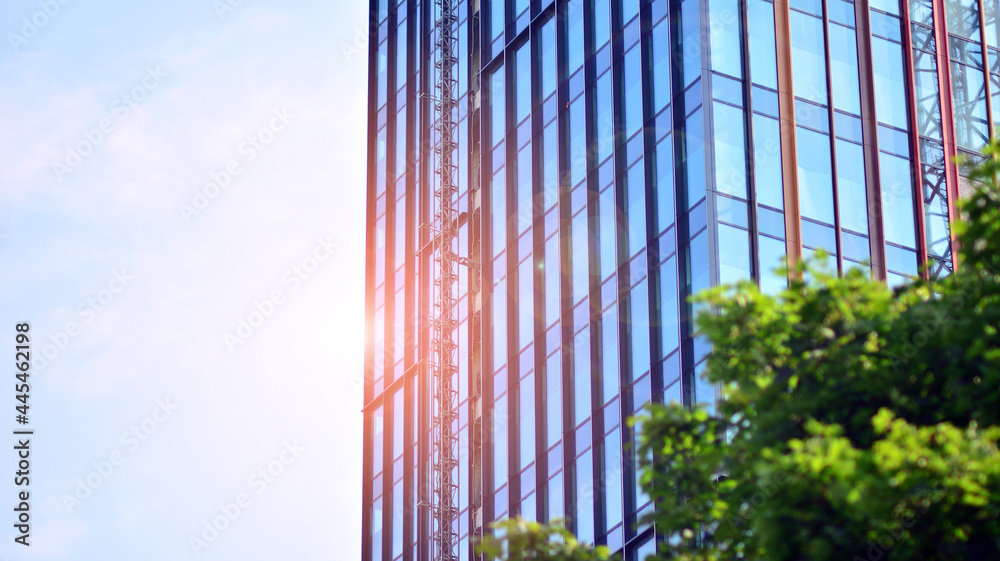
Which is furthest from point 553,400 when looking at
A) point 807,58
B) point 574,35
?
point 807,58

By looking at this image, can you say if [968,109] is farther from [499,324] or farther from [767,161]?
[499,324]

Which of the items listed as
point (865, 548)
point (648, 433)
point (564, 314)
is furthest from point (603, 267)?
point (865, 548)

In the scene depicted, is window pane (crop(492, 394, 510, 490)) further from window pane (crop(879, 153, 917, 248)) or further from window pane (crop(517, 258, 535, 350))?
window pane (crop(879, 153, 917, 248))

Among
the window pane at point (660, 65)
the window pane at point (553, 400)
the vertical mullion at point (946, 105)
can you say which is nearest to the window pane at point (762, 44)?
the window pane at point (660, 65)

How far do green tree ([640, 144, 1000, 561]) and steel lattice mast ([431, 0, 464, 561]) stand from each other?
30.7 meters

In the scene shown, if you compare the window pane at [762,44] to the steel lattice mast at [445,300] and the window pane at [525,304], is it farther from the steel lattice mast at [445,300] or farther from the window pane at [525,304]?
the steel lattice mast at [445,300]

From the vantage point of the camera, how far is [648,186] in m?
36.0

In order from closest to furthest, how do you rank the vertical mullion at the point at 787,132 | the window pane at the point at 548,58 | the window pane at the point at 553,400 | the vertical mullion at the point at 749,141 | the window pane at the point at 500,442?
the vertical mullion at the point at 749,141, the vertical mullion at the point at 787,132, the window pane at the point at 553,400, the window pane at the point at 548,58, the window pane at the point at 500,442

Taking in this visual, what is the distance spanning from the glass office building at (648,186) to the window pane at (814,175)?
0.17ft

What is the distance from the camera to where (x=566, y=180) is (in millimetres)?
41250

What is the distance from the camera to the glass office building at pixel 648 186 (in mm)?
33406

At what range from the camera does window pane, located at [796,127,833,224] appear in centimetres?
3344

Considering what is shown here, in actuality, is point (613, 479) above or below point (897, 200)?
below

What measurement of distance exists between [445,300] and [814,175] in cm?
1815
